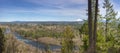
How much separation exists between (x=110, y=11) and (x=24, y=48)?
7670 centimetres

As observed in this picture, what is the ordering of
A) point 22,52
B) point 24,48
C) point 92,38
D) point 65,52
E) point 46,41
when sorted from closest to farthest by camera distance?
point 92,38, point 65,52, point 22,52, point 24,48, point 46,41

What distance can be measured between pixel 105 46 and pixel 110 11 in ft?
17.6

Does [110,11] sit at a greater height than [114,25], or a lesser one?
greater

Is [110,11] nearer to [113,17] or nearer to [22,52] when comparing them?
[113,17]

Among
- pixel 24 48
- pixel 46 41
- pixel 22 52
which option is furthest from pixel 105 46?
pixel 46 41

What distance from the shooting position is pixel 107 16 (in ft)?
99.5

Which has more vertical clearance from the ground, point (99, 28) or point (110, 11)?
point (110, 11)

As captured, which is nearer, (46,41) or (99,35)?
(99,35)

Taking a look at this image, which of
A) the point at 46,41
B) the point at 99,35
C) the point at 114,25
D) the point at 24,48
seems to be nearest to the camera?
the point at 99,35

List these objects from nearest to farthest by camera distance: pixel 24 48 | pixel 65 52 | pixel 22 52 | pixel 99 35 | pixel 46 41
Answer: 1. pixel 99 35
2. pixel 65 52
3. pixel 22 52
4. pixel 24 48
5. pixel 46 41

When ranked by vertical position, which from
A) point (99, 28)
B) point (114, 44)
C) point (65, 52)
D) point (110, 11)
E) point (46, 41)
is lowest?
point (46, 41)

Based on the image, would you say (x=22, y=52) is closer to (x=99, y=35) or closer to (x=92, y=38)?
(x=99, y=35)

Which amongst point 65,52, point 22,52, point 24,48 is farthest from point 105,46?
point 24,48

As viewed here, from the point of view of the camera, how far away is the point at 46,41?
135875 mm
